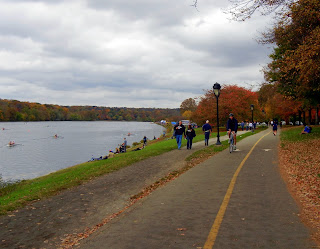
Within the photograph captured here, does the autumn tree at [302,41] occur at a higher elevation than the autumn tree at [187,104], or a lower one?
lower

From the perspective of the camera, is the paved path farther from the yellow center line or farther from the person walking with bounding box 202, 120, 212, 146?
the person walking with bounding box 202, 120, 212, 146

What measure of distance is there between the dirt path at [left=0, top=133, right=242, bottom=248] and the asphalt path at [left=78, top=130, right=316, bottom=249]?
109cm

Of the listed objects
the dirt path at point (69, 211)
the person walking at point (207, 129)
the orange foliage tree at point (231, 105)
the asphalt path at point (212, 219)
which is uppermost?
the orange foliage tree at point (231, 105)

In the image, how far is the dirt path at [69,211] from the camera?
19.7ft

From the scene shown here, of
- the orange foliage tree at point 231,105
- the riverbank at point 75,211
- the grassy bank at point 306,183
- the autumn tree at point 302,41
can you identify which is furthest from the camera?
the orange foliage tree at point 231,105

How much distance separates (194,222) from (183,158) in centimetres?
1048

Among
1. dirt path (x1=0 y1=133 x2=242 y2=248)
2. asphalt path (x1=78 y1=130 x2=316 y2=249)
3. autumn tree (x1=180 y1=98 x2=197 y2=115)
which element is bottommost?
dirt path (x1=0 y1=133 x2=242 y2=248)

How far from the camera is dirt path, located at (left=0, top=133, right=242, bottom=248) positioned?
6.01 metres

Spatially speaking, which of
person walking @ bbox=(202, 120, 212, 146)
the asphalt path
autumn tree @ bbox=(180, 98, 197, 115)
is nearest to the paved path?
the asphalt path

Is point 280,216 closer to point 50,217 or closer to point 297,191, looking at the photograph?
point 297,191

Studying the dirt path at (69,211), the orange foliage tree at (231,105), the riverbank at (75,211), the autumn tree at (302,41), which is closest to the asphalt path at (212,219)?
the riverbank at (75,211)

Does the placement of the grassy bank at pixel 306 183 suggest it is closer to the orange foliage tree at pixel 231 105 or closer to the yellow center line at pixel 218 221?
the yellow center line at pixel 218 221

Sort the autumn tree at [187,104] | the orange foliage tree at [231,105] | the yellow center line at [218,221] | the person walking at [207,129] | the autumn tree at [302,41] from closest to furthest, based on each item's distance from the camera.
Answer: the yellow center line at [218,221], the autumn tree at [302,41], the person walking at [207,129], the orange foliage tree at [231,105], the autumn tree at [187,104]

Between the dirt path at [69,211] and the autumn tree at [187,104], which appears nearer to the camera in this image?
the dirt path at [69,211]
